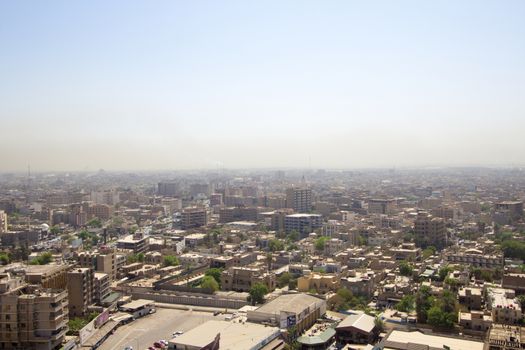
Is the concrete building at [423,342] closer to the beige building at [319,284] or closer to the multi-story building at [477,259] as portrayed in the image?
the beige building at [319,284]

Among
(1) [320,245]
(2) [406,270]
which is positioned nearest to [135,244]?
(1) [320,245]

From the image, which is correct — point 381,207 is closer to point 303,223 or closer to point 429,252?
point 303,223

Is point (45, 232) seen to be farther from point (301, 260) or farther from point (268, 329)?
point (268, 329)

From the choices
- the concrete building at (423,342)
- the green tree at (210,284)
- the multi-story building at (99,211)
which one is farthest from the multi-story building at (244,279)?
the multi-story building at (99,211)

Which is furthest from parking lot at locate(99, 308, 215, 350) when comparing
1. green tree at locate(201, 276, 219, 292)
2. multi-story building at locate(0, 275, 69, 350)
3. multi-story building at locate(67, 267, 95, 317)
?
green tree at locate(201, 276, 219, 292)

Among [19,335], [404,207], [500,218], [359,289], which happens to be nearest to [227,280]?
[359,289]
